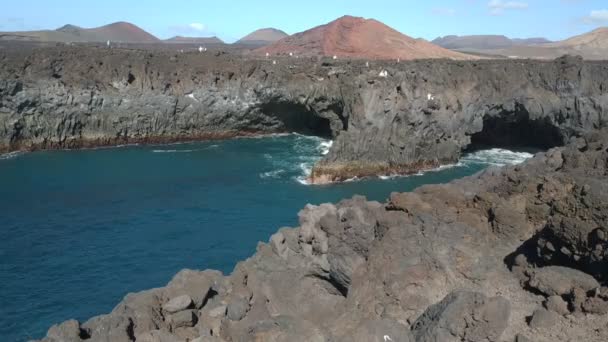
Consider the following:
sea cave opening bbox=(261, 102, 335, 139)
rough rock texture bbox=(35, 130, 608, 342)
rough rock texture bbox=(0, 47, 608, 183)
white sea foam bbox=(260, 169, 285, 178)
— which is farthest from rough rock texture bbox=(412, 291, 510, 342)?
sea cave opening bbox=(261, 102, 335, 139)

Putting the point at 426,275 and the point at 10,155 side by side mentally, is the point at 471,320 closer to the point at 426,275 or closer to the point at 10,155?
the point at 426,275

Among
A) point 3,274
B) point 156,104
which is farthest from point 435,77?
point 3,274

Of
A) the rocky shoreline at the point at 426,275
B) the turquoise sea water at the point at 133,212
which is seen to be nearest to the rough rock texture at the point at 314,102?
the turquoise sea water at the point at 133,212

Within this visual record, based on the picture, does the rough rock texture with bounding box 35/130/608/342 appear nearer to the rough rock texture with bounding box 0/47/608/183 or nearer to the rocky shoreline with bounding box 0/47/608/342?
the rocky shoreline with bounding box 0/47/608/342

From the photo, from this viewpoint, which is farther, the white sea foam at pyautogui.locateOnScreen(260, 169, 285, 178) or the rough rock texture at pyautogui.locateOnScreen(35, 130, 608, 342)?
the white sea foam at pyautogui.locateOnScreen(260, 169, 285, 178)

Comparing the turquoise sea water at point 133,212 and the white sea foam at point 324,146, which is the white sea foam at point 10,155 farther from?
Result: the white sea foam at point 324,146

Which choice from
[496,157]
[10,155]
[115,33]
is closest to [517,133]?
[496,157]

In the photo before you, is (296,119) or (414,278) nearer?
(414,278)
